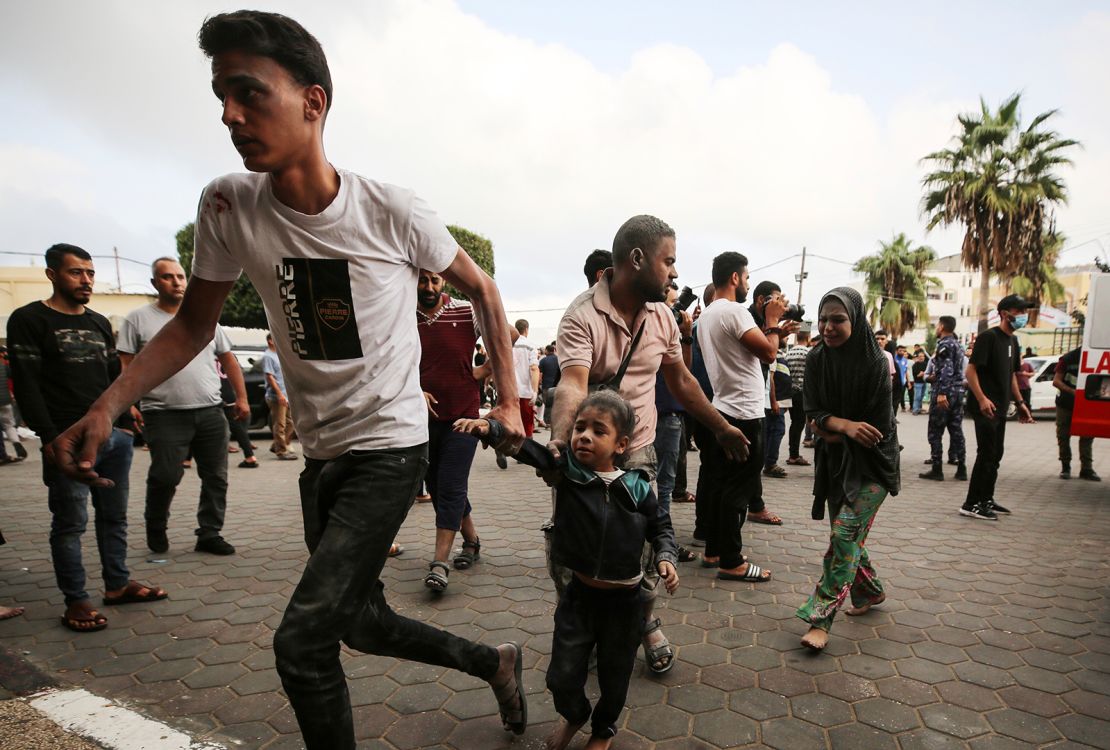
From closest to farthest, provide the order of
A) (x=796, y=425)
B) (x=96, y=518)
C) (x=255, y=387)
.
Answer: (x=96, y=518) → (x=796, y=425) → (x=255, y=387)

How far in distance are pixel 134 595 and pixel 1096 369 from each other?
9.05m

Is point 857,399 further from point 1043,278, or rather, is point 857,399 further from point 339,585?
point 1043,278

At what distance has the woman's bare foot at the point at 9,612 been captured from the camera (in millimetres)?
3559

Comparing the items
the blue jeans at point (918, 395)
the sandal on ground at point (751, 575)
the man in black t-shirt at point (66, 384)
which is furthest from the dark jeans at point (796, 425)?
the blue jeans at point (918, 395)

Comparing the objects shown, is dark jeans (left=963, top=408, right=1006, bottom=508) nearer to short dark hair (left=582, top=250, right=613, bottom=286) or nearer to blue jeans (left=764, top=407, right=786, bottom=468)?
blue jeans (left=764, top=407, right=786, bottom=468)

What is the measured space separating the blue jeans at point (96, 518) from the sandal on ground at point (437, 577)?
1815mm

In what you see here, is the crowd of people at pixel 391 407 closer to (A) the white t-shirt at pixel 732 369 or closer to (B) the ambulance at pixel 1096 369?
(A) the white t-shirt at pixel 732 369

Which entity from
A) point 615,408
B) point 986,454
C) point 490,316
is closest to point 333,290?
point 490,316

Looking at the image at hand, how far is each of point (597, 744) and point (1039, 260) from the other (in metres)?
27.1

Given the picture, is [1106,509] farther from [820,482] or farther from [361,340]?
[361,340]

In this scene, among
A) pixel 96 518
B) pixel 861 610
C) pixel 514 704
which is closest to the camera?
pixel 514 704

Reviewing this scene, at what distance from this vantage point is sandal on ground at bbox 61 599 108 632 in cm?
340

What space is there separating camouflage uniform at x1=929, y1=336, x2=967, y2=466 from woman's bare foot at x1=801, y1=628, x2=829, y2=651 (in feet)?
18.7

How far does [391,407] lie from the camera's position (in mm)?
1925
